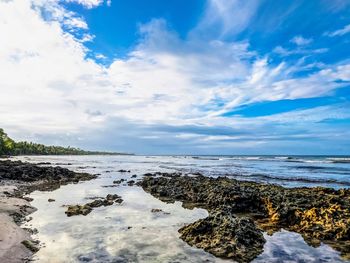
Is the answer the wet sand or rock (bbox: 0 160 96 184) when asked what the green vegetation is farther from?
the wet sand

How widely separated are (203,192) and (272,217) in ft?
22.8

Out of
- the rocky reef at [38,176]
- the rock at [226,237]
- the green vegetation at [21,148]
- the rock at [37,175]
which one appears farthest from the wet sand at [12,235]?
the green vegetation at [21,148]

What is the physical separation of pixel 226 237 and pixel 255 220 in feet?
16.7

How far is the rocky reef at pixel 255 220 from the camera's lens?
36.0ft

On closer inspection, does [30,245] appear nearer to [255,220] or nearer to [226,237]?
[226,237]

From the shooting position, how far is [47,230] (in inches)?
507

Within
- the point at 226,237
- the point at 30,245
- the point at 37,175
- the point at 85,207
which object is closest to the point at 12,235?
the point at 30,245

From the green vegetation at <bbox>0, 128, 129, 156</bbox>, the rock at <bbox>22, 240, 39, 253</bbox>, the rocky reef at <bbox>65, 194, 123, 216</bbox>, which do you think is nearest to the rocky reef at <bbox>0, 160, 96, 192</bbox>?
the rocky reef at <bbox>65, 194, 123, 216</bbox>

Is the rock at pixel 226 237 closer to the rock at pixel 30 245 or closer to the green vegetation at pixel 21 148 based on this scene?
the rock at pixel 30 245

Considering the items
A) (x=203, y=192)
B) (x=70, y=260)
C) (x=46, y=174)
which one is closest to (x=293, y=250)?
(x=70, y=260)

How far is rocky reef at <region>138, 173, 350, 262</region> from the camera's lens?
432 inches

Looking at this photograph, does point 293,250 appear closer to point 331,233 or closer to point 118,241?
point 331,233

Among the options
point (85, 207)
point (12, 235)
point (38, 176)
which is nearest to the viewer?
point (12, 235)

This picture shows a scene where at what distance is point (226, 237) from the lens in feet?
36.5
